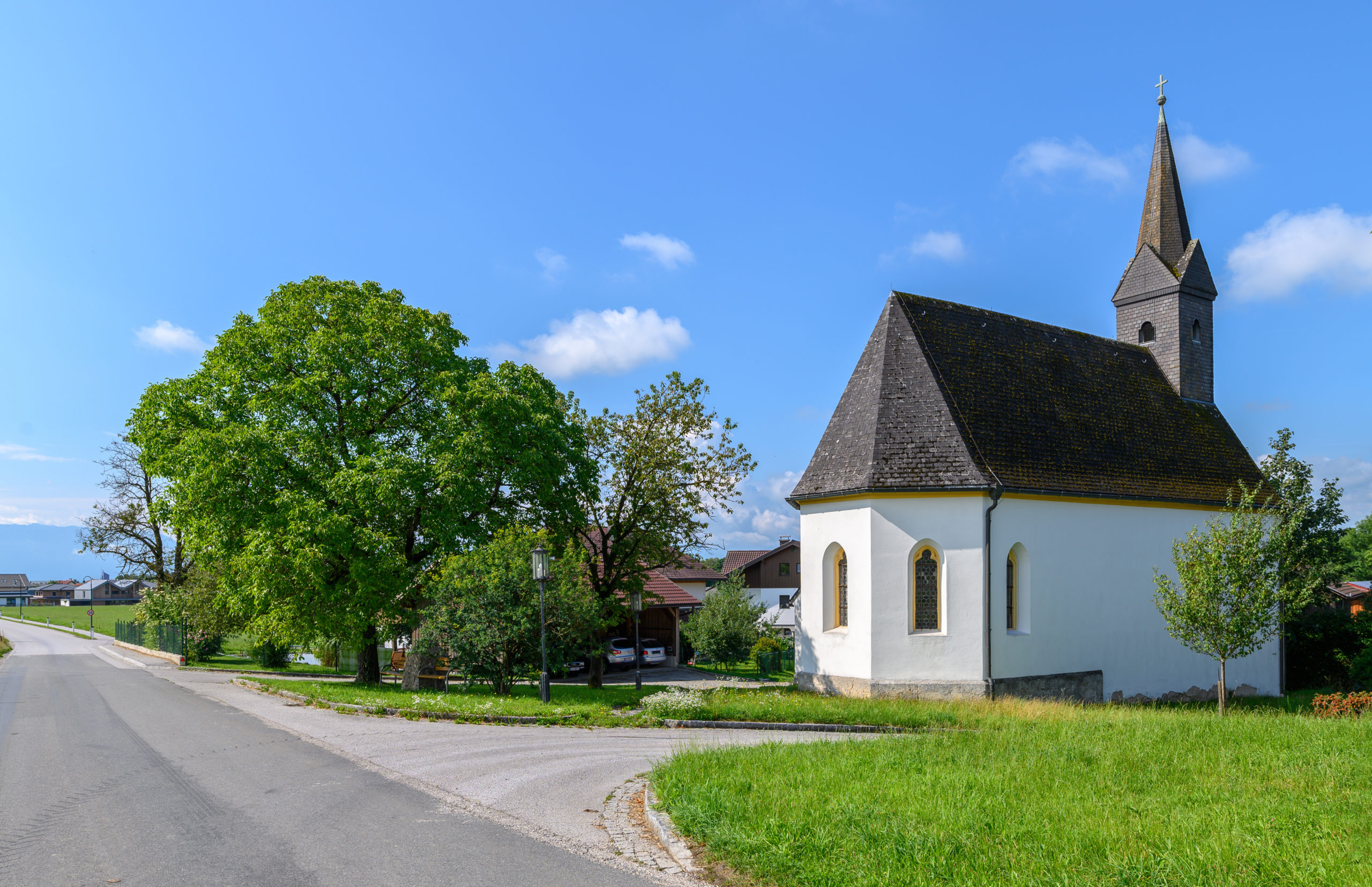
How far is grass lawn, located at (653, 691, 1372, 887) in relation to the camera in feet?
19.5

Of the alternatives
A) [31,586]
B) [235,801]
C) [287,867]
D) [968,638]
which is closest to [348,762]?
[235,801]

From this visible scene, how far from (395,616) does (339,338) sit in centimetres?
761

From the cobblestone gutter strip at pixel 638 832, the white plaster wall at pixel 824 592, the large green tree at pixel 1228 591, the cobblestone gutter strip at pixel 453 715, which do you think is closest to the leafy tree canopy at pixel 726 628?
the white plaster wall at pixel 824 592

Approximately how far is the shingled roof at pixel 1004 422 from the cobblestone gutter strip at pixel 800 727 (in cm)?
646

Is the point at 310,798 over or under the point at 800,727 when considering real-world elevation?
over

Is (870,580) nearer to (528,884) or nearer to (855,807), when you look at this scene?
(855,807)

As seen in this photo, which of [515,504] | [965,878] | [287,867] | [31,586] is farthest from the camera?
[31,586]

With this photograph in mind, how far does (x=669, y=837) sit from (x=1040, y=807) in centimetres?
328

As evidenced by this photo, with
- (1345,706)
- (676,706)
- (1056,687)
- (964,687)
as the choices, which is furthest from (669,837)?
(1345,706)

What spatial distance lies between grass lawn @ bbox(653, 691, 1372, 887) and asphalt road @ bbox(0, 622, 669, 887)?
1511 mm

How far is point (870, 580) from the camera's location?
19484mm

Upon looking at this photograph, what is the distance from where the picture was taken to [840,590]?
20844mm

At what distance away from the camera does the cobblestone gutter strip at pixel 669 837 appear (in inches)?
270

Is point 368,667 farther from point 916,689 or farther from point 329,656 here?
point 916,689
